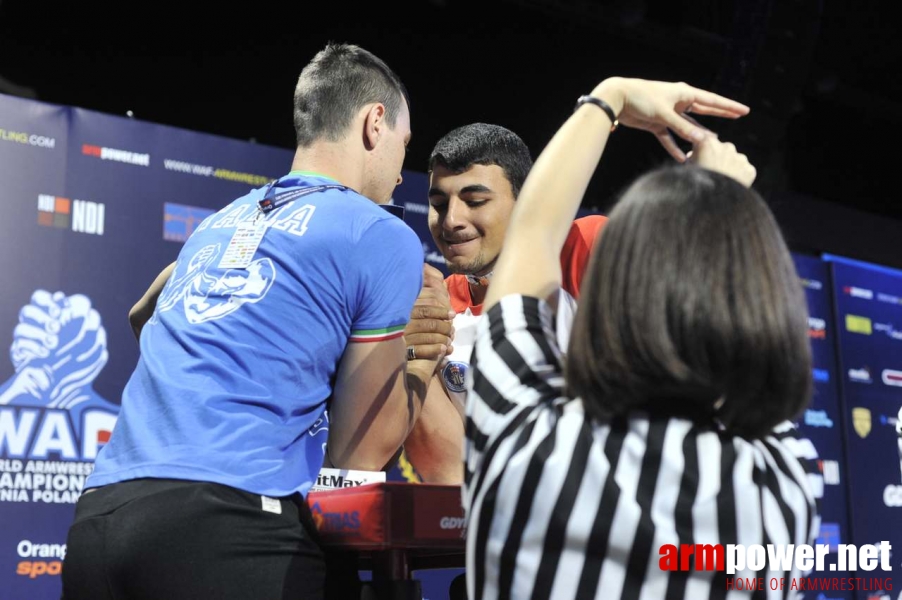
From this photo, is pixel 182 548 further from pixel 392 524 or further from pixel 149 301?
pixel 149 301

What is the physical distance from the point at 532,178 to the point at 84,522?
81 cm

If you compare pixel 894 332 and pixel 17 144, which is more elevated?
pixel 17 144

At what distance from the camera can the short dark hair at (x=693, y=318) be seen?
82cm

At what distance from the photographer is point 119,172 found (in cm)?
398

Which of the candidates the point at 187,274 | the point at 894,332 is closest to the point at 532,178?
the point at 187,274

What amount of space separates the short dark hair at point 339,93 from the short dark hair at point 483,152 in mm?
689

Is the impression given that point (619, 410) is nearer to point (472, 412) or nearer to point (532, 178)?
point (472, 412)

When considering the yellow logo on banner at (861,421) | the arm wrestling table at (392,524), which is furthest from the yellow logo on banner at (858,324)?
the arm wrestling table at (392,524)

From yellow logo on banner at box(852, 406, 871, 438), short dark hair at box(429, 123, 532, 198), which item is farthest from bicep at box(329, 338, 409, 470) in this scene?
yellow logo on banner at box(852, 406, 871, 438)

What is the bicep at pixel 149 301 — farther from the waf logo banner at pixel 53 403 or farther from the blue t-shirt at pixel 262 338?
the waf logo banner at pixel 53 403

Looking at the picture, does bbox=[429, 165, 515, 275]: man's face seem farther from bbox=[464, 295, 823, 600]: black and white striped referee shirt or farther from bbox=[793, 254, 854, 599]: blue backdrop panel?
bbox=[793, 254, 854, 599]: blue backdrop panel

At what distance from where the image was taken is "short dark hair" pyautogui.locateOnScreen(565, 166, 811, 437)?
821 mm

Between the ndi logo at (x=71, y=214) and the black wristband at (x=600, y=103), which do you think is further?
the ndi logo at (x=71, y=214)

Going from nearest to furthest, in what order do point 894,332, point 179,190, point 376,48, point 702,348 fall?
point 702,348 < point 179,190 < point 376,48 < point 894,332
